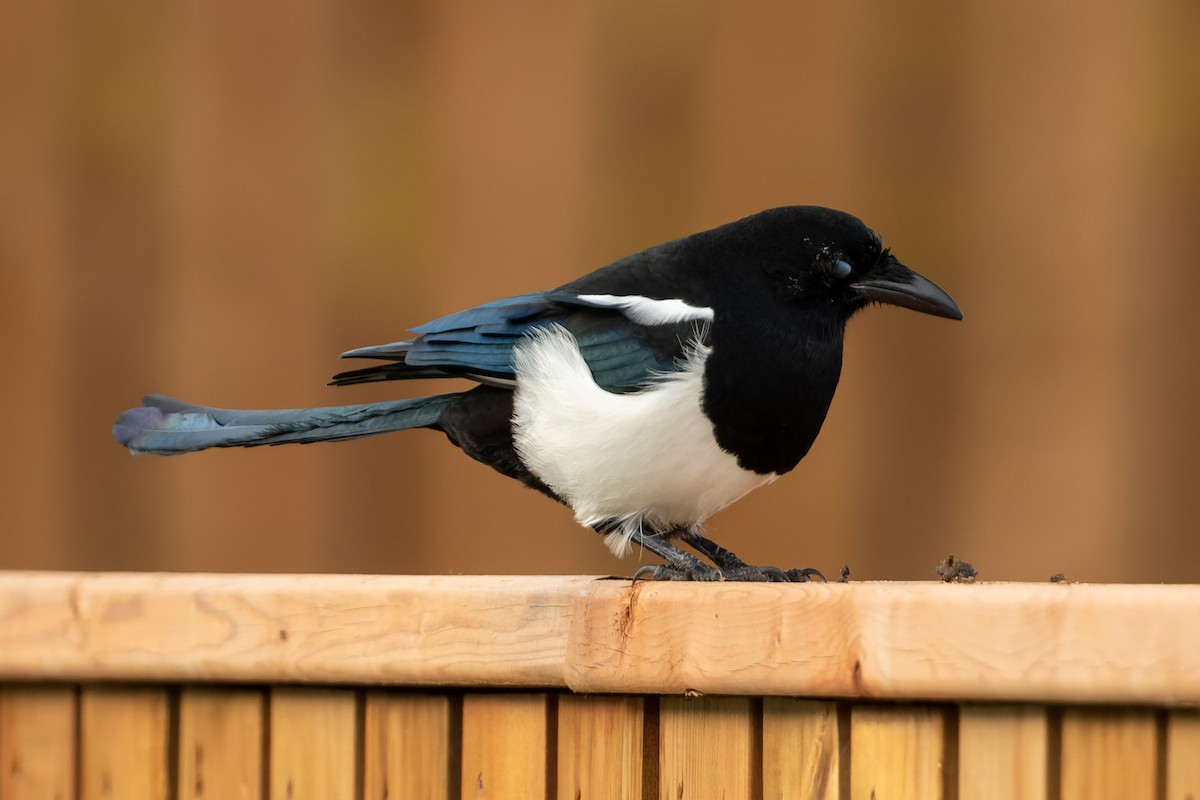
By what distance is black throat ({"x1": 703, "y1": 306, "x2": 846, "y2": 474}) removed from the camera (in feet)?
6.40

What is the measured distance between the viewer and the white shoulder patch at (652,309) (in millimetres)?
2002

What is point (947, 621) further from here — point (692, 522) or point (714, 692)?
point (692, 522)

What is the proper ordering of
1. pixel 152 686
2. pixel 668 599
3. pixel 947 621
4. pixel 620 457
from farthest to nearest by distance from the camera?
1. pixel 620 457
2. pixel 152 686
3. pixel 668 599
4. pixel 947 621

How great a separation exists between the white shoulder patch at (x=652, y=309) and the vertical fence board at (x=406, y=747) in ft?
2.17

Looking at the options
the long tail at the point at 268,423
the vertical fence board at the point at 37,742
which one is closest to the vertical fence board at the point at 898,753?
the vertical fence board at the point at 37,742

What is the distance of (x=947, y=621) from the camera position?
1.37m

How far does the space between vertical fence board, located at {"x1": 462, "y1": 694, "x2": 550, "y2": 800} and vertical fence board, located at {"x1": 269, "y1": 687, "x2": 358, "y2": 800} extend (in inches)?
5.0

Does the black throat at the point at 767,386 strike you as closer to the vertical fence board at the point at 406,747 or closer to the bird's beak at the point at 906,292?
the bird's beak at the point at 906,292

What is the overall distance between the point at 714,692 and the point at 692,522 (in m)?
0.66

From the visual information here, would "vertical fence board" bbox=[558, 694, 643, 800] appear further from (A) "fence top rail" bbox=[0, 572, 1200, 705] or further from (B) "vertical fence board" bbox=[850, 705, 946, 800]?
(B) "vertical fence board" bbox=[850, 705, 946, 800]

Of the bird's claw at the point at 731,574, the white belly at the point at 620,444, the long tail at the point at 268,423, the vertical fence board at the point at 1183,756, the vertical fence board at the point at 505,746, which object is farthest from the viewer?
the long tail at the point at 268,423

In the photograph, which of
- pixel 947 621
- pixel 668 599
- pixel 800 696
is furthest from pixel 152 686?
pixel 947 621

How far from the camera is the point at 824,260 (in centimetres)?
206

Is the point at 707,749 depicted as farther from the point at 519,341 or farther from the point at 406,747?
the point at 519,341
